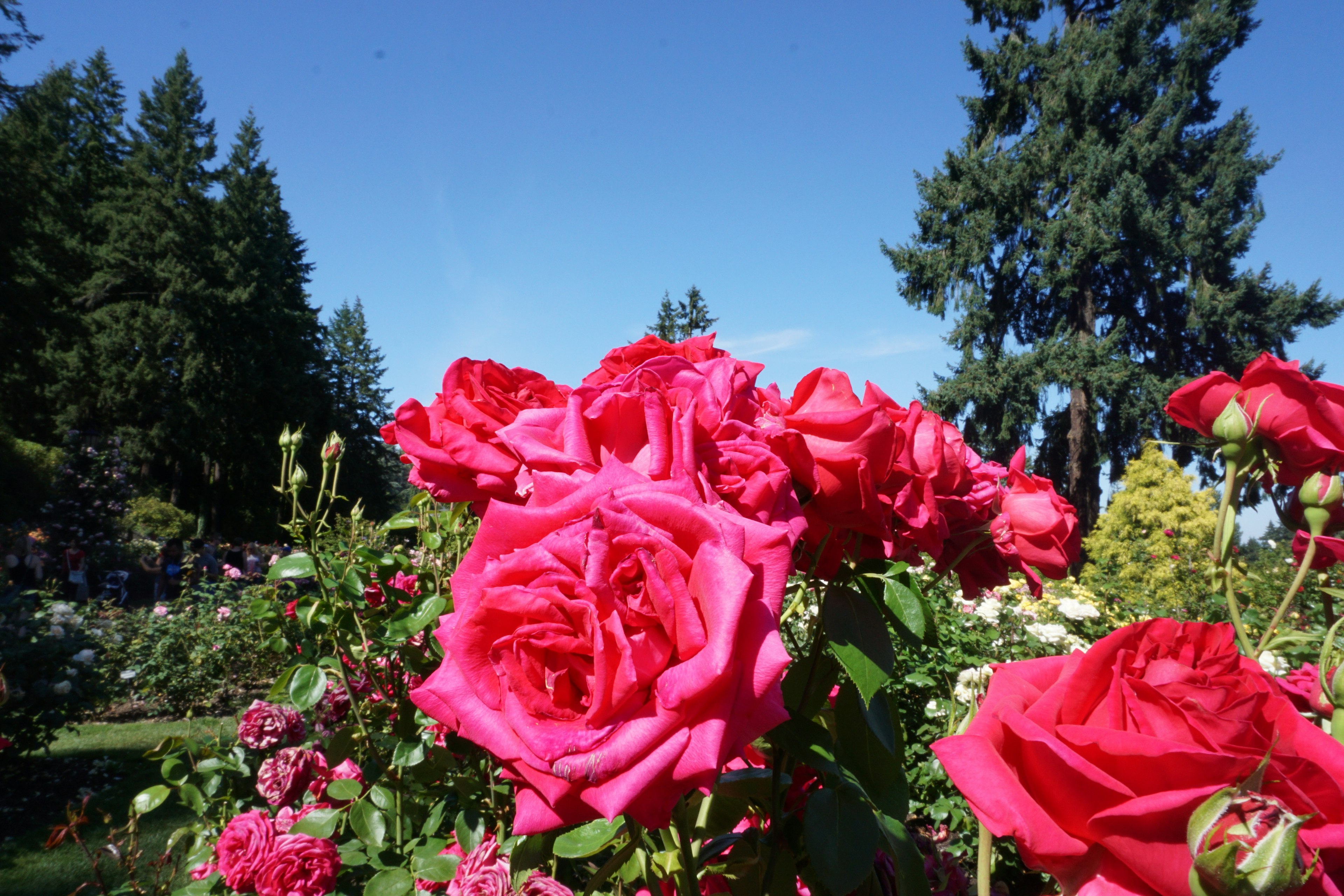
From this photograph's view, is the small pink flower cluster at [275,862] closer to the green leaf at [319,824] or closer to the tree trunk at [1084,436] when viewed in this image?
the green leaf at [319,824]

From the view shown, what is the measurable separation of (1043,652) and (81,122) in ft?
121

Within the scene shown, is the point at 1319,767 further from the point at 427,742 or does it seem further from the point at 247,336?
the point at 247,336

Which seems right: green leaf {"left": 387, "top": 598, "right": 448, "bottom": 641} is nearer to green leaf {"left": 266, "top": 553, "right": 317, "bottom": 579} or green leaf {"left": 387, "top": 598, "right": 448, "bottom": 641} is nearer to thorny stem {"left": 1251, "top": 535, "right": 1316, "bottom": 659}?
green leaf {"left": 266, "top": 553, "right": 317, "bottom": 579}

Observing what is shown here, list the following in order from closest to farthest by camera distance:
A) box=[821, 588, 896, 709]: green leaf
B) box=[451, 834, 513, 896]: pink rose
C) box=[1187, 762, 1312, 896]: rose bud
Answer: box=[1187, 762, 1312, 896]: rose bud
box=[821, 588, 896, 709]: green leaf
box=[451, 834, 513, 896]: pink rose

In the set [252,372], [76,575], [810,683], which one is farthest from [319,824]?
[252,372]

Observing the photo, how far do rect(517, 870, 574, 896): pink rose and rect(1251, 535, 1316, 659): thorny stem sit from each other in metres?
0.87

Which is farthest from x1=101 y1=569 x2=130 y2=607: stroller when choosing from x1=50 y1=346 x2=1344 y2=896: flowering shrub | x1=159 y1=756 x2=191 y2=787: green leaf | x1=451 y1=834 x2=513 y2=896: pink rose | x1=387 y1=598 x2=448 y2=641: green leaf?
x1=50 y1=346 x2=1344 y2=896: flowering shrub

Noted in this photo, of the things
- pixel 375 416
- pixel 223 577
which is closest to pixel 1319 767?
pixel 223 577

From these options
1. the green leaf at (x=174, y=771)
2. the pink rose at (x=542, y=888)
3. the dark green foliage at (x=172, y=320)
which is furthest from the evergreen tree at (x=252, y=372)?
the pink rose at (x=542, y=888)

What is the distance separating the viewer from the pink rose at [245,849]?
1416 mm

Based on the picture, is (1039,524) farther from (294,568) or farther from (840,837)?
(294,568)

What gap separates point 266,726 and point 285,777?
0.22 metres

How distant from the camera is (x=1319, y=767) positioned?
41 centimetres

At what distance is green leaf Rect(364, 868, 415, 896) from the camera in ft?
4.27
